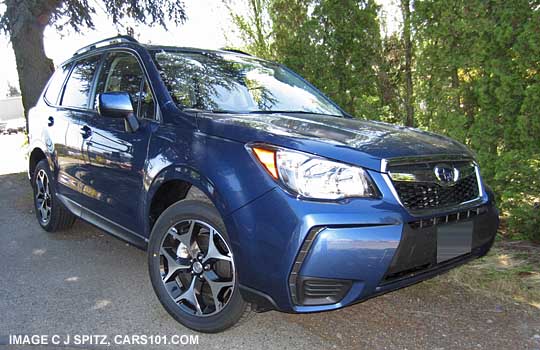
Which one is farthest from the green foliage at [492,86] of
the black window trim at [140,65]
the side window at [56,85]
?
the side window at [56,85]

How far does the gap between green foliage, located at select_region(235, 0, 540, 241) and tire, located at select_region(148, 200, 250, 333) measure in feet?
9.33

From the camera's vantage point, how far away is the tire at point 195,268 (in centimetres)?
246

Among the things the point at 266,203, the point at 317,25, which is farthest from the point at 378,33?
the point at 266,203

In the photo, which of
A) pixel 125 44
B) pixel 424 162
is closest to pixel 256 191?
pixel 424 162

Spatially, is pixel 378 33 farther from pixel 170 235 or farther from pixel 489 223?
pixel 170 235

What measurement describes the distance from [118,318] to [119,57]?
2.01m

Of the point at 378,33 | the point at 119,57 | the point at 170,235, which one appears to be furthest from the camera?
the point at 378,33

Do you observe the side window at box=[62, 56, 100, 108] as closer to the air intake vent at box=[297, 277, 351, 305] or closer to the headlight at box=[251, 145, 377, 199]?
the headlight at box=[251, 145, 377, 199]

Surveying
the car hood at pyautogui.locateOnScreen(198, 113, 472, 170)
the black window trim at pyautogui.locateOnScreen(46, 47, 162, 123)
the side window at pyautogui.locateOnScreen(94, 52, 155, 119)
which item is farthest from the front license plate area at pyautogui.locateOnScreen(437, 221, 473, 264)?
the side window at pyautogui.locateOnScreen(94, 52, 155, 119)

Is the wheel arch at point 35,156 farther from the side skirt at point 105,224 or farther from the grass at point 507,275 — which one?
the grass at point 507,275

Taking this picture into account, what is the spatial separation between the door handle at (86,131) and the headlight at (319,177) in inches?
80.2

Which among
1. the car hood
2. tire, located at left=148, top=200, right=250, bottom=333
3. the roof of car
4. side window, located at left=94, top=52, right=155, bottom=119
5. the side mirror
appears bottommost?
tire, located at left=148, top=200, right=250, bottom=333

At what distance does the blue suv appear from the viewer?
2080 mm

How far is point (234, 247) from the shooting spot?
2.27 meters
